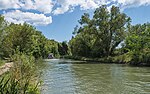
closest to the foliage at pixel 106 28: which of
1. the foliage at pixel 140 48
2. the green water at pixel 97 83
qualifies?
the foliage at pixel 140 48

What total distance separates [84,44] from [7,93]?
69.7 meters

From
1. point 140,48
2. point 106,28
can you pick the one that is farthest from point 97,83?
point 106,28

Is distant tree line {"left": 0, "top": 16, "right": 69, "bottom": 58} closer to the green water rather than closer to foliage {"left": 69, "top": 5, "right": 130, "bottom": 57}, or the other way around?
the green water

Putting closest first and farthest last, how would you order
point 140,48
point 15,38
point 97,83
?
point 97,83 → point 140,48 → point 15,38

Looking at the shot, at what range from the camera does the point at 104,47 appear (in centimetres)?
6228

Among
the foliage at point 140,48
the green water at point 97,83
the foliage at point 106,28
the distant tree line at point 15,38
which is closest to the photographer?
the green water at point 97,83

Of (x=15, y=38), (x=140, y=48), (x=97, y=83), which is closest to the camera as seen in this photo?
(x=97, y=83)

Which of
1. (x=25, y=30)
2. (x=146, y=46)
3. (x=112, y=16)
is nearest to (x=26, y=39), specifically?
(x=25, y=30)

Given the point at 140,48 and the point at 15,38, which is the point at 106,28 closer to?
the point at 140,48

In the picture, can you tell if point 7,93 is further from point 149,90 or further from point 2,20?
point 2,20

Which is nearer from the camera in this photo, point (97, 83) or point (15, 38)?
point (97, 83)

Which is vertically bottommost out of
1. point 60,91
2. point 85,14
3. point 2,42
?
point 60,91

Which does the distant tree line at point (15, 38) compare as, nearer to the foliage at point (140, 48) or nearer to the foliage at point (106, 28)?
the foliage at point (106, 28)

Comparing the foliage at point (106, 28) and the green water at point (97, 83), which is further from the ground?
the foliage at point (106, 28)
